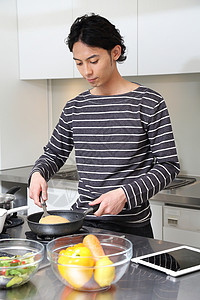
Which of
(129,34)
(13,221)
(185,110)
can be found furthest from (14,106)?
(13,221)

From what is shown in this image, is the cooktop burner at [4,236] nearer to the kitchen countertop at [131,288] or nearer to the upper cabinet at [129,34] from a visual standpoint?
the kitchen countertop at [131,288]

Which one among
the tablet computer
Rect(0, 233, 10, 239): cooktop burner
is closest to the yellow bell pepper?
the tablet computer

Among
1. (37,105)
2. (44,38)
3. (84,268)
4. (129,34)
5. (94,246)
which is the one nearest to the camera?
(84,268)

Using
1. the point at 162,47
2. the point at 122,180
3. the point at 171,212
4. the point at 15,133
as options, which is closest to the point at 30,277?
the point at 122,180

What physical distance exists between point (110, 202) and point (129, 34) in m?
1.49

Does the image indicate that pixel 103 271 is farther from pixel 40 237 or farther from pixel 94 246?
pixel 40 237

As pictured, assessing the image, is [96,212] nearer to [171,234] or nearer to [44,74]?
[171,234]

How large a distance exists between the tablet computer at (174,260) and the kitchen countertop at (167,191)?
96cm

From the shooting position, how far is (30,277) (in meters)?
1.08

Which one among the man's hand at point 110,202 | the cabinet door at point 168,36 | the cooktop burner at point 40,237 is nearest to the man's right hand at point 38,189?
the cooktop burner at point 40,237

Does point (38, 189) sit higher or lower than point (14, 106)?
lower

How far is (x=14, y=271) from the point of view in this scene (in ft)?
3.44

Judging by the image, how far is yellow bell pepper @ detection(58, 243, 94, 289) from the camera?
3.22ft

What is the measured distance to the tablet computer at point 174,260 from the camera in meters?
1.16
